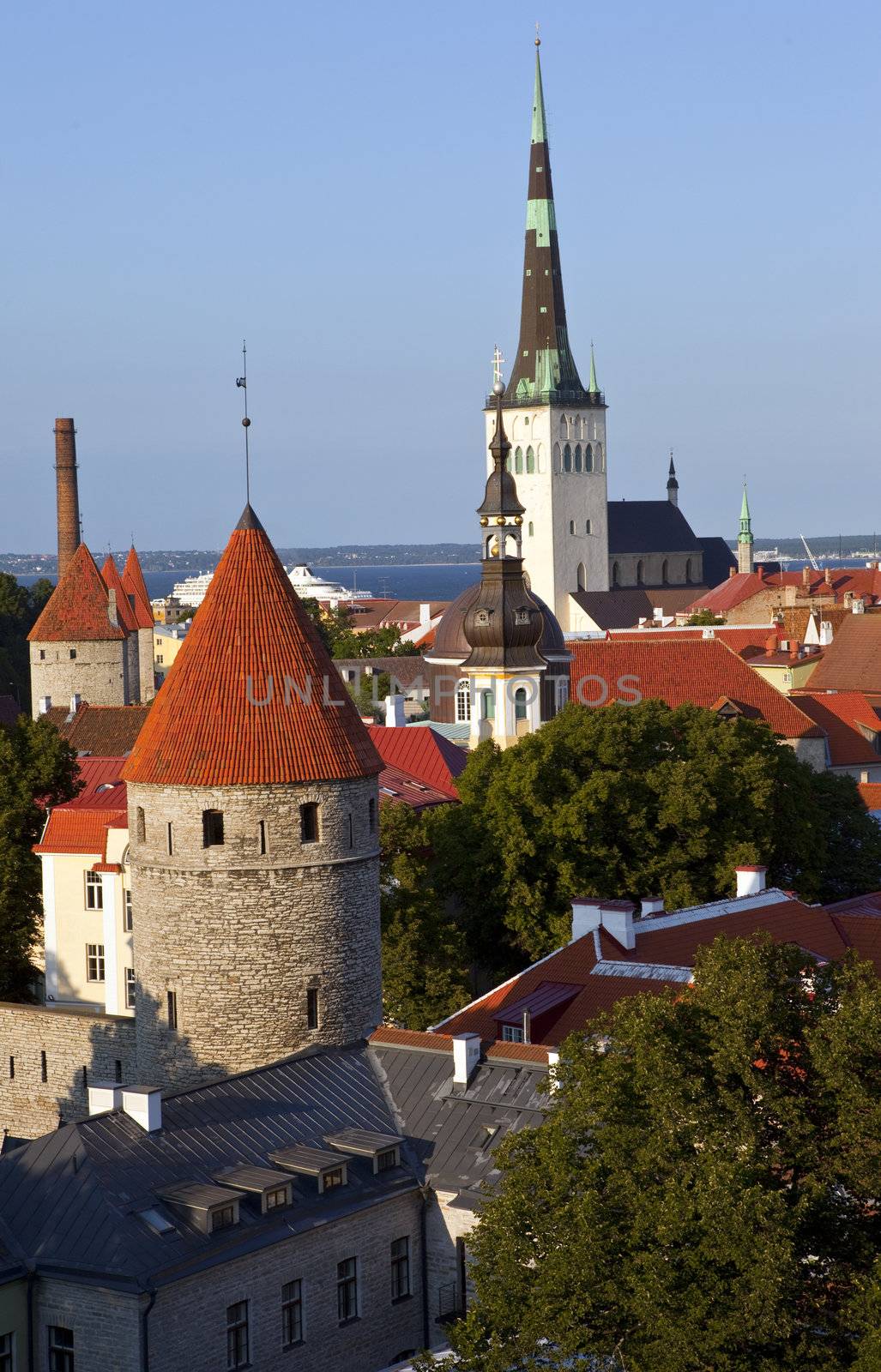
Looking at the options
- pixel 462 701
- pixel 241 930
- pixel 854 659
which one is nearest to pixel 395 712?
pixel 462 701

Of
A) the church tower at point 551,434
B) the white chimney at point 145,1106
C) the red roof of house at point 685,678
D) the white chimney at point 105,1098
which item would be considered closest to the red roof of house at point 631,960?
the white chimney at point 105,1098

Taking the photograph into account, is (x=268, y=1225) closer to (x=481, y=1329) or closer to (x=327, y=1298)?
(x=327, y=1298)

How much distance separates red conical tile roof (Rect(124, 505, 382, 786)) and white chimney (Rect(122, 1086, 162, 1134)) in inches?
214

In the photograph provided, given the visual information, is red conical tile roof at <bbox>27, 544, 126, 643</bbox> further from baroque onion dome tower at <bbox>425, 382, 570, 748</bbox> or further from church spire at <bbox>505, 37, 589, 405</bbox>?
church spire at <bbox>505, 37, 589, 405</bbox>

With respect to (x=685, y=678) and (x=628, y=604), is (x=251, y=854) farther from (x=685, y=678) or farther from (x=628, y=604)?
(x=628, y=604)

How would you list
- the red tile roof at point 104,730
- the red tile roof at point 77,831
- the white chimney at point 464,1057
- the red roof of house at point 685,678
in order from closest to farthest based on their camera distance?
the white chimney at point 464,1057
the red tile roof at point 77,831
the red tile roof at point 104,730
the red roof of house at point 685,678

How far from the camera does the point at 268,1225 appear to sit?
23859 mm

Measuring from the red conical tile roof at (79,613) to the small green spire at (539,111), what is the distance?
2543 inches

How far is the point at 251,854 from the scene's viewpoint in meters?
29.0

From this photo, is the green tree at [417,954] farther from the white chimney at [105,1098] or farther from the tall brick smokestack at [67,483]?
the tall brick smokestack at [67,483]

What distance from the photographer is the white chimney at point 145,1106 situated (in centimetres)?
2469

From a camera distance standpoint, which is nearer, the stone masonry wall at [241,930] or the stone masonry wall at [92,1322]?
the stone masonry wall at [92,1322]

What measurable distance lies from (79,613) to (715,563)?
89.9 m

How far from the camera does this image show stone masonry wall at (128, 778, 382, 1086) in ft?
94.9
